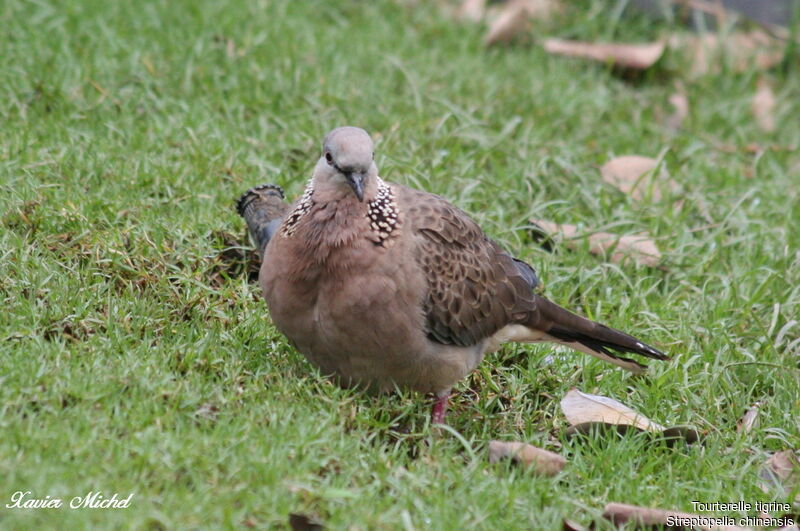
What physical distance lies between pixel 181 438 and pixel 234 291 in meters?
1.36

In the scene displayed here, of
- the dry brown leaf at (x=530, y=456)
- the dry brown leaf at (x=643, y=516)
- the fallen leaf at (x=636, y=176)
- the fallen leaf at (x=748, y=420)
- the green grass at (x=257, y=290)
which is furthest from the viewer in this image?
the fallen leaf at (x=636, y=176)

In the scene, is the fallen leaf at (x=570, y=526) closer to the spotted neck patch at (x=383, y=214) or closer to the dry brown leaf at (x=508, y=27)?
the spotted neck patch at (x=383, y=214)

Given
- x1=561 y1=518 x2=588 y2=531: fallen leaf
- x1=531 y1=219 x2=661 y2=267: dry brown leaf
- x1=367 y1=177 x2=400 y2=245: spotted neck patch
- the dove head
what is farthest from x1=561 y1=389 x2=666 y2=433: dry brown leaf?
x1=531 y1=219 x2=661 y2=267: dry brown leaf

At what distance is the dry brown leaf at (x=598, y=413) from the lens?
420 cm

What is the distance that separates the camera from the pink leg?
13.9ft

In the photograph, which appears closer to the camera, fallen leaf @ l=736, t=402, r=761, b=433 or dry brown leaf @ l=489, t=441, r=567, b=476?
dry brown leaf @ l=489, t=441, r=567, b=476

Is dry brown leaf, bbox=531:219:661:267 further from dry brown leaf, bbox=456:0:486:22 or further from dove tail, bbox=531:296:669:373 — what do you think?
dry brown leaf, bbox=456:0:486:22

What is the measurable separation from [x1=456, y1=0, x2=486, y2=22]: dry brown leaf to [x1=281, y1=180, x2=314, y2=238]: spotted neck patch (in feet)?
13.6

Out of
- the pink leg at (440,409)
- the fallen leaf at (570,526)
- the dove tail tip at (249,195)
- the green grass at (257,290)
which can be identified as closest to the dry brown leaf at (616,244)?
the green grass at (257,290)

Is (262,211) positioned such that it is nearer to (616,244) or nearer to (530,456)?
(530,456)

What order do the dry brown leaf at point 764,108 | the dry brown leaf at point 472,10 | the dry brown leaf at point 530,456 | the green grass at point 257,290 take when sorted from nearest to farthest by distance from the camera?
the green grass at point 257,290 → the dry brown leaf at point 530,456 → the dry brown leaf at point 764,108 → the dry brown leaf at point 472,10

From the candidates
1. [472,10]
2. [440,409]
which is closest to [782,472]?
[440,409]

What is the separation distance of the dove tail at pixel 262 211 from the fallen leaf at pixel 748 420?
82.6 inches

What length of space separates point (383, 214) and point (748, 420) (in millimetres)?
1807
